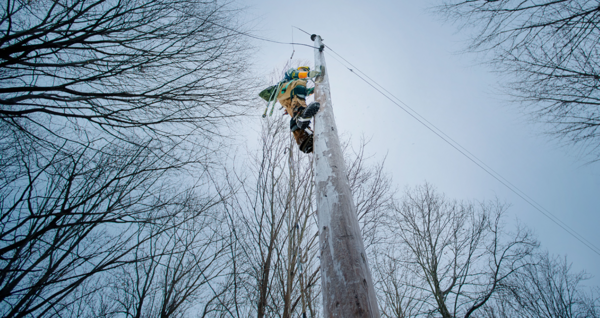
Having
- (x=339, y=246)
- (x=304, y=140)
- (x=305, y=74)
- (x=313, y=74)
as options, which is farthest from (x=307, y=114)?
(x=339, y=246)

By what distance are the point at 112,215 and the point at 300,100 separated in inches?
145

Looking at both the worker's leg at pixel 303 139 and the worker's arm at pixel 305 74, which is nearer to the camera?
the worker's leg at pixel 303 139

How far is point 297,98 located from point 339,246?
335 centimetres

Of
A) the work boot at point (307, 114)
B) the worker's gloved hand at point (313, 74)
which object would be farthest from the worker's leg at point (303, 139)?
the worker's gloved hand at point (313, 74)

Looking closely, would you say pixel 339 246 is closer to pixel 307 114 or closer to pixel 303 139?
pixel 307 114

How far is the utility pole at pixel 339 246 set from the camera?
49.0 inches

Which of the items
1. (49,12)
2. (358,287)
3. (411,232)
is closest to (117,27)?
(49,12)

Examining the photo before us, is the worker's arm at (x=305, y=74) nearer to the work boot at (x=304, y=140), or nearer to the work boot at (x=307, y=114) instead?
the work boot at (x=307, y=114)

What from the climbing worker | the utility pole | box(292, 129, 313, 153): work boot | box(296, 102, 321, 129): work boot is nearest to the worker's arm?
the climbing worker

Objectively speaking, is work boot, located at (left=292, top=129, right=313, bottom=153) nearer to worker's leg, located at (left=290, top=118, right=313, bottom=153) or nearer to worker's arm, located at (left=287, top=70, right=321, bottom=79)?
worker's leg, located at (left=290, top=118, right=313, bottom=153)

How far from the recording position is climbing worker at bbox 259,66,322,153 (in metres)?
3.88

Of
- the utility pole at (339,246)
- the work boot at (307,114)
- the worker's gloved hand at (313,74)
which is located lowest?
the utility pole at (339,246)

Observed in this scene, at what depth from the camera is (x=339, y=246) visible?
1.48 m

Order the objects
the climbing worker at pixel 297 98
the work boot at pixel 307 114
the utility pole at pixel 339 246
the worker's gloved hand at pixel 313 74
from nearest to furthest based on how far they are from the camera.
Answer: the utility pole at pixel 339 246 < the work boot at pixel 307 114 < the climbing worker at pixel 297 98 < the worker's gloved hand at pixel 313 74
